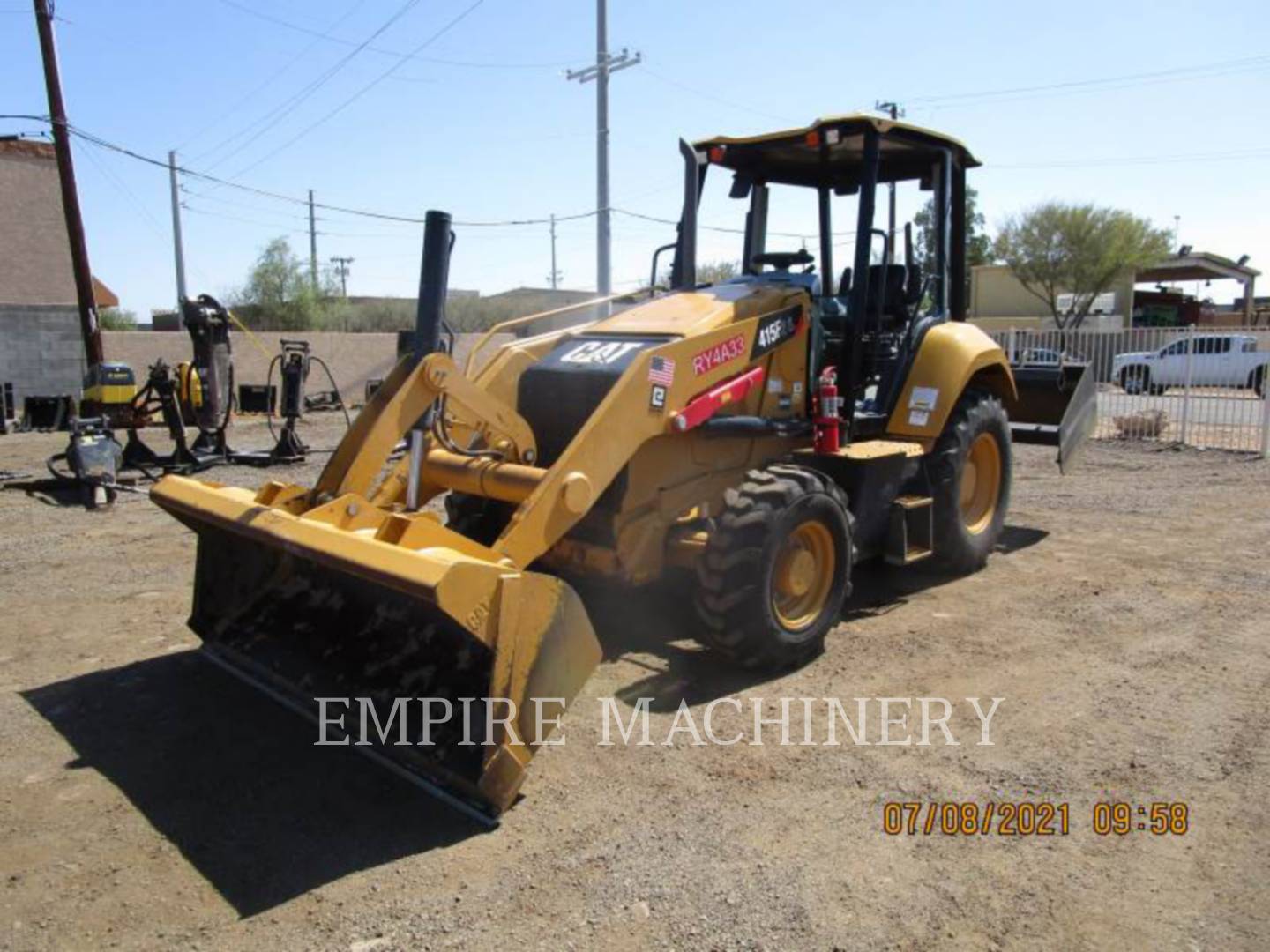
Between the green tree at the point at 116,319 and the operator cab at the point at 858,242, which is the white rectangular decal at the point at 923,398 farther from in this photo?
the green tree at the point at 116,319

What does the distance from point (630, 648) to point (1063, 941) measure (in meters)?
2.82

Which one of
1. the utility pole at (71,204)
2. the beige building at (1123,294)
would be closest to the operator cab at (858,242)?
the utility pole at (71,204)

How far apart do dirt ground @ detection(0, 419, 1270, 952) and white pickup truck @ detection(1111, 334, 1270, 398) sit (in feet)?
39.7

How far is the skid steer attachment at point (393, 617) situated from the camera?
350 cm

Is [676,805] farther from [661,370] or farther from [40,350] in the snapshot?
[40,350]

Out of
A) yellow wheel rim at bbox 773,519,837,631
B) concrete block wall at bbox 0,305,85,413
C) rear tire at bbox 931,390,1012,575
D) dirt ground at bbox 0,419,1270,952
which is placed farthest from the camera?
concrete block wall at bbox 0,305,85,413

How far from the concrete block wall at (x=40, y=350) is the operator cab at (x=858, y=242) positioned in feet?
52.8

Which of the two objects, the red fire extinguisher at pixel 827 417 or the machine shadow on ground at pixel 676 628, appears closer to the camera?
the machine shadow on ground at pixel 676 628

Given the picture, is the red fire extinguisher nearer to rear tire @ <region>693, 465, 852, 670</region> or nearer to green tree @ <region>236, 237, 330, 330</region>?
rear tire @ <region>693, 465, 852, 670</region>

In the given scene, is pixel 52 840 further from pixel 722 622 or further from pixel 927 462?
pixel 927 462

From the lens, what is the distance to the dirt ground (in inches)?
119

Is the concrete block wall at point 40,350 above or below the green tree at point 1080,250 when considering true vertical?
below

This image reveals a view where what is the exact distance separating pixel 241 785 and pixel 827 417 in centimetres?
346

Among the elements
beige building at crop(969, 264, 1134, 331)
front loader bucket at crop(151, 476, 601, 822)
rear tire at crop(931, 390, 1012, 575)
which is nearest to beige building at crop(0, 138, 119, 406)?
front loader bucket at crop(151, 476, 601, 822)
